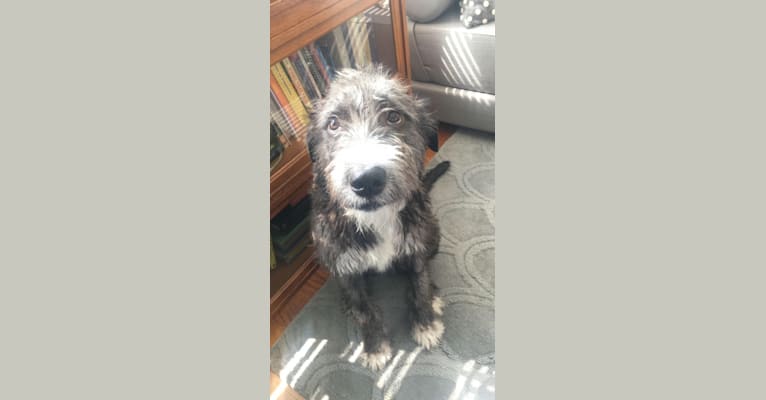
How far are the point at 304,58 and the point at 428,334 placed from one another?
1.48 metres

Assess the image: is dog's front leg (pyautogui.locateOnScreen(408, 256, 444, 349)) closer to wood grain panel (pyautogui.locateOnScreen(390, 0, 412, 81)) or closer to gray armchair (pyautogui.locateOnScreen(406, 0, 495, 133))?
gray armchair (pyautogui.locateOnScreen(406, 0, 495, 133))

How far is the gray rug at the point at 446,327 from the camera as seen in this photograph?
79.0 inches

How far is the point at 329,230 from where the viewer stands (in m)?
1.99

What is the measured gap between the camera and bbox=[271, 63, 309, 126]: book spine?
69.7 inches

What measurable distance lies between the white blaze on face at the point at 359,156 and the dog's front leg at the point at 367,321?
67 centimetres

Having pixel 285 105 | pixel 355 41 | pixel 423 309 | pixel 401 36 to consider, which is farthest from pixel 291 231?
pixel 401 36

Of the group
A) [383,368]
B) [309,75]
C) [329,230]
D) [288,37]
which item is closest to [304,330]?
[383,368]

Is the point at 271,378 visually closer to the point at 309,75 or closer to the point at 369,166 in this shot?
the point at 369,166

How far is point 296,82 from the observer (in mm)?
1914

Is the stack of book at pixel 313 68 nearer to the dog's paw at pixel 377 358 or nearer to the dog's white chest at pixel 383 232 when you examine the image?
the dog's white chest at pixel 383 232

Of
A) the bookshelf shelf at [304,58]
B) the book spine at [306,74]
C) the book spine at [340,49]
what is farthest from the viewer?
the book spine at [340,49]

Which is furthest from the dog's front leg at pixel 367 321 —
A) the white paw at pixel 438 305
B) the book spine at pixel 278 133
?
the book spine at pixel 278 133

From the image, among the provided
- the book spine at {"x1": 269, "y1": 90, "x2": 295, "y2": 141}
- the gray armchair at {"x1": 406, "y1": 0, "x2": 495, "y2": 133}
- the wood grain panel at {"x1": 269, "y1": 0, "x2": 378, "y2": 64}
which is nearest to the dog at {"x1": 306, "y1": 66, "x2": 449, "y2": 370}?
the book spine at {"x1": 269, "y1": 90, "x2": 295, "y2": 141}

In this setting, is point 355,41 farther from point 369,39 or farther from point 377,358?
point 377,358
